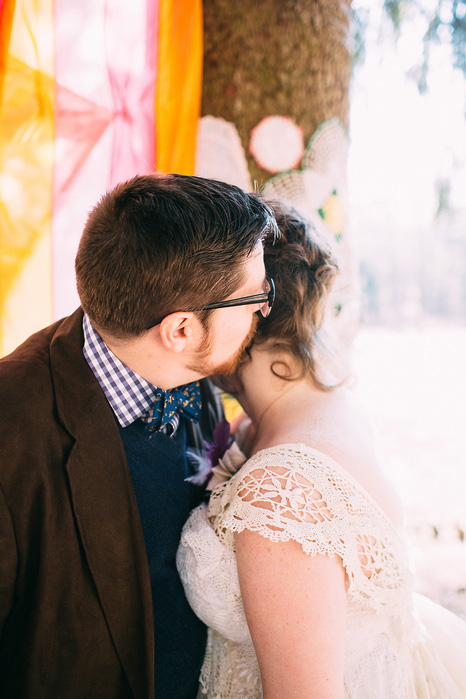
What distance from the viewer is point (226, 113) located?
7.59 feet

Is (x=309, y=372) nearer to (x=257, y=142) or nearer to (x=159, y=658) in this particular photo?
(x=159, y=658)

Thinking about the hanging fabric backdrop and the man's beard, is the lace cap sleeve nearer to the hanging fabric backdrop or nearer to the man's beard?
the man's beard

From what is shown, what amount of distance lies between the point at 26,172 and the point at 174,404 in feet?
3.01

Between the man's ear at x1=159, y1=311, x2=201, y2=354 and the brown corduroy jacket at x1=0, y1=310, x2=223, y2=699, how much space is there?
0.27 meters

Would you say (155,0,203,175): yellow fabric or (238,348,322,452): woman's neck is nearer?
(238,348,322,452): woman's neck

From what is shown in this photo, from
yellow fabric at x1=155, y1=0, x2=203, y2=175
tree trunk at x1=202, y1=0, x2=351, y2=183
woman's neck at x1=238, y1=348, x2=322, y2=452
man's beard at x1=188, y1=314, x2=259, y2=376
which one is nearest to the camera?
man's beard at x1=188, y1=314, x2=259, y2=376

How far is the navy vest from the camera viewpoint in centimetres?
148

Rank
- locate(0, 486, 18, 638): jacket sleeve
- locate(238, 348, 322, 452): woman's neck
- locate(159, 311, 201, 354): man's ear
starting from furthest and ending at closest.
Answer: locate(238, 348, 322, 452): woman's neck < locate(159, 311, 201, 354): man's ear < locate(0, 486, 18, 638): jacket sleeve

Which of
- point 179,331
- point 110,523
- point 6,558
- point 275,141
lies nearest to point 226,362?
point 179,331

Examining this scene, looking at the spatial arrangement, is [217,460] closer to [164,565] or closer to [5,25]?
[164,565]

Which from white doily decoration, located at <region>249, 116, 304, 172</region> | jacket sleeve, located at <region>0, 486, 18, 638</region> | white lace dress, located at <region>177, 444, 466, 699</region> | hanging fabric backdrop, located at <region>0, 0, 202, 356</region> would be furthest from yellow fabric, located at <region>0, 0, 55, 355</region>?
white doily decoration, located at <region>249, 116, 304, 172</region>

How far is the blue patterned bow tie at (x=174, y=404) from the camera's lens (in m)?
1.55

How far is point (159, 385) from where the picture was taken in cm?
155

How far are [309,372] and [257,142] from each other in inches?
50.7
